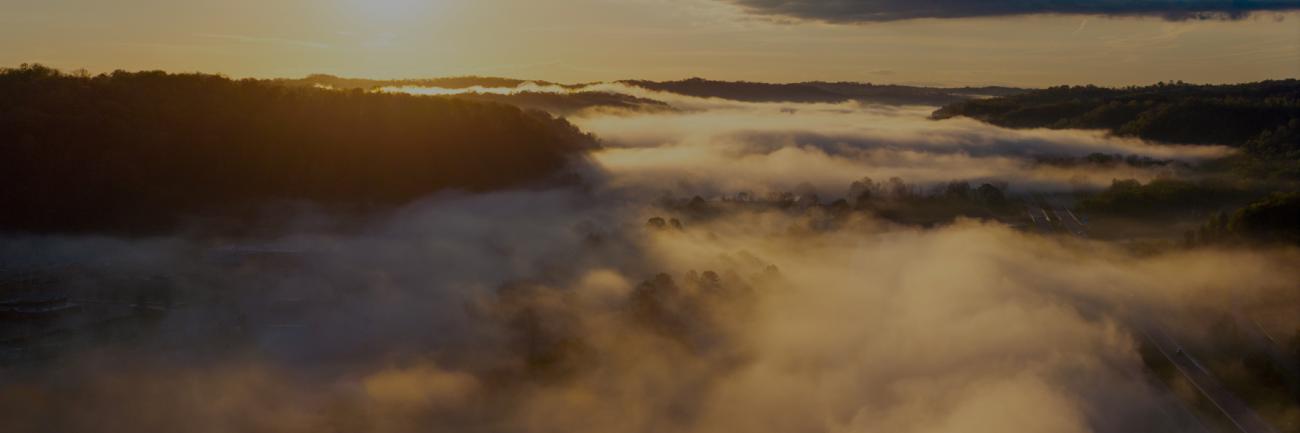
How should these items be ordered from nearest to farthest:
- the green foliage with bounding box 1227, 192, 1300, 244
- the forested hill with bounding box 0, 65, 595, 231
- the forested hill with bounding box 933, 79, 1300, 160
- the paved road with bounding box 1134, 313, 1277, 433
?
the paved road with bounding box 1134, 313, 1277, 433, the forested hill with bounding box 0, 65, 595, 231, the green foliage with bounding box 1227, 192, 1300, 244, the forested hill with bounding box 933, 79, 1300, 160

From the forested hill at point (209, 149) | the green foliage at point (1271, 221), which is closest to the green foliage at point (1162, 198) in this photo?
the green foliage at point (1271, 221)

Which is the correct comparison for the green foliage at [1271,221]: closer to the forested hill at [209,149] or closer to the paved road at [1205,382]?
the paved road at [1205,382]

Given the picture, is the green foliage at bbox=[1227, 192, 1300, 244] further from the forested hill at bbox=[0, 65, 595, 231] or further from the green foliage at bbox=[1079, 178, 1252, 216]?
the forested hill at bbox=[0, 65, 595, 231]

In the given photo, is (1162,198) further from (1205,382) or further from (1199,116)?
(1199,116)

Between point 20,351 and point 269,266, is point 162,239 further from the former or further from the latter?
point 20,351

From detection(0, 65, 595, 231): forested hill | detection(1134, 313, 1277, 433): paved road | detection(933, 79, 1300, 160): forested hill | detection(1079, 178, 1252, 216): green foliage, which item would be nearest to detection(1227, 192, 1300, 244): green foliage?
detection(1134, 313, 1277, 433): paved road
